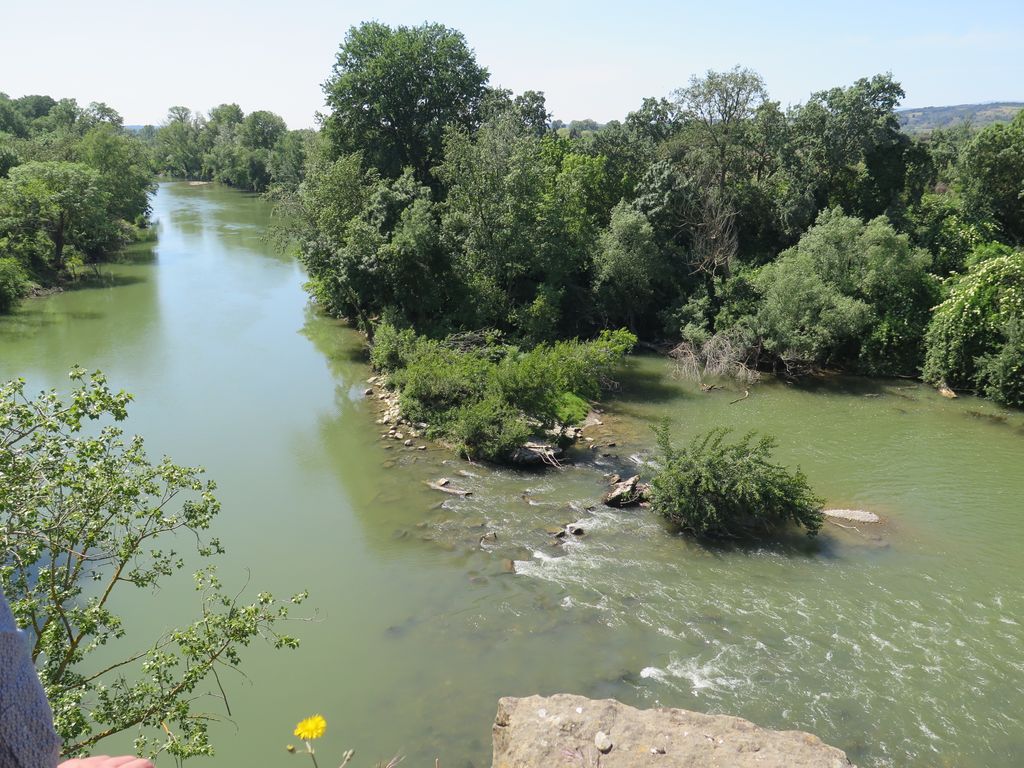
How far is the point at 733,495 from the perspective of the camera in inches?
621

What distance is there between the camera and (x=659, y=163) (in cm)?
3152

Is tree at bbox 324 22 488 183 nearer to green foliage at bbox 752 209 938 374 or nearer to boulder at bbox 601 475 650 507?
green foliage at bbox 752 209 938 374

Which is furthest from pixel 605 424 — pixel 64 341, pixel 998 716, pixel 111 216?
pixel 111 216

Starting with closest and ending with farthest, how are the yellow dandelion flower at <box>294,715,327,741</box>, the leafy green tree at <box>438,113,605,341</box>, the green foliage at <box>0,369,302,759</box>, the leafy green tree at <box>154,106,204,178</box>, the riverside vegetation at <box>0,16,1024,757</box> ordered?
the yellow dandelion flower at <box>294,715,327,741</box> < the green foliage at <box>0,369,302,759</box> < the riverside vegetation at <box>0,16,1024,757</box> < the leafy green tree at <box>438,113,605,341</box> < the leafy green tree at <box>154,106,204,178</box>

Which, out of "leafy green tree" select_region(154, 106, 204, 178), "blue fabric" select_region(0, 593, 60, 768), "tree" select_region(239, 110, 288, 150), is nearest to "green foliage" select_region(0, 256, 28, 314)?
"blue fabric" select_region(0, 593, 60, 768)

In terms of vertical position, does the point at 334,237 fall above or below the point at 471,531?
above

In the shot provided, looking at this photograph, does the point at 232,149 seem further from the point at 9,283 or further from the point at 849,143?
the point at 849,143

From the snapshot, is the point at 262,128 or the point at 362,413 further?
the point at 262,128

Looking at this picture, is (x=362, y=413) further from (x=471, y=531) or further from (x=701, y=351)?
(x=701, y=351)

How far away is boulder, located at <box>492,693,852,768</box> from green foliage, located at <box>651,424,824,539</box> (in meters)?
7.11

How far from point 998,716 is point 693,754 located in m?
6.22

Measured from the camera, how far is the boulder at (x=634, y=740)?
838 centimetres

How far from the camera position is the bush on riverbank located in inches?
794

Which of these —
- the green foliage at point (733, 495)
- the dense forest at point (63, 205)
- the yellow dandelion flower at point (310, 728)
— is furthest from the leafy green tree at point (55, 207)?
the yellow dandelion flower at point (310, 728)
